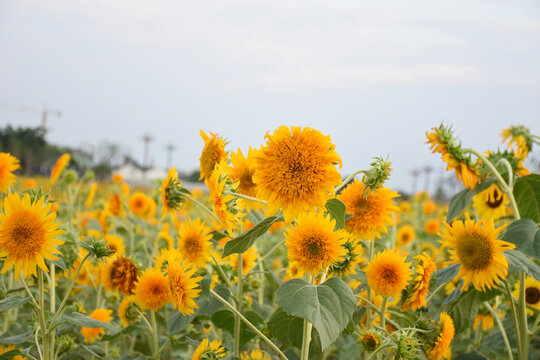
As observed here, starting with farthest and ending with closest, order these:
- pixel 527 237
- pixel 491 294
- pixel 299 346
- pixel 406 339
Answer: pixel 491 294 < pixel 527 237 < pixel 299 346 < pixel 406 339

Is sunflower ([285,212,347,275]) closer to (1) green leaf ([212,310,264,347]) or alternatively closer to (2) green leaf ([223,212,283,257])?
(2) green leaf ([223,212,283,257])

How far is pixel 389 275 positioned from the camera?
1343 millimetres

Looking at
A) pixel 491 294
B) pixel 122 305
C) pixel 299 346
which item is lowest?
pixel 122 305

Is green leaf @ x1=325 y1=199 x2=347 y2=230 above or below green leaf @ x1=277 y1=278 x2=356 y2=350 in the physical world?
above

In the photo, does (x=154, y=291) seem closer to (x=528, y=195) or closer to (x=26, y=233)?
(x=26, y=233)

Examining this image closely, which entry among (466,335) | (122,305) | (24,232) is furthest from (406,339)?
(466,335)

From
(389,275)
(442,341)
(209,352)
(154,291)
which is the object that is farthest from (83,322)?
(442,341)

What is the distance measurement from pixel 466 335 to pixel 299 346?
1779 mm

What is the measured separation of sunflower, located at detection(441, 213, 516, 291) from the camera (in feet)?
4.30

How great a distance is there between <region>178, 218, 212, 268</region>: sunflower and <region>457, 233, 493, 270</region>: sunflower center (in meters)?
0.75

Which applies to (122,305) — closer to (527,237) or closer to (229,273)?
(229,273)

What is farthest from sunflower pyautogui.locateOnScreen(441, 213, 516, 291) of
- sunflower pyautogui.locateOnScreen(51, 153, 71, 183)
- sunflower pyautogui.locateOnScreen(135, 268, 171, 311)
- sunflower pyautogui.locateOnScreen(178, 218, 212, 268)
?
sunflower pyautogui.locateOnScreen(51, 153, 71, 183)

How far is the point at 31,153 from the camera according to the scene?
74.0 ft

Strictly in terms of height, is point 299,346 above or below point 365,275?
below
